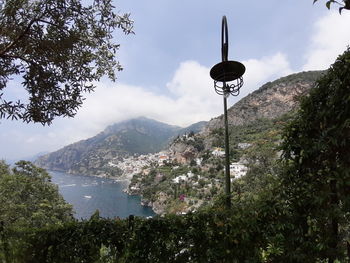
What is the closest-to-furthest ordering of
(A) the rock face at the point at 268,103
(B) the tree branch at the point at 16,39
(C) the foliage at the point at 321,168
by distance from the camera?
(C) the foliage at the point at 321,168 → (B) the tree branch at the point at 16,39 → (A) the rock face at the point at 268,103

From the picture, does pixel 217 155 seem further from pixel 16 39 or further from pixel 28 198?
pixel 16 39

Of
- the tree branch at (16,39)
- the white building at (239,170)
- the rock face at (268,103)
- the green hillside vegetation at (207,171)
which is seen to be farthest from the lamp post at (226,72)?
the rock face at (268,103)

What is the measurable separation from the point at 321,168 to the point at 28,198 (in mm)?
24227

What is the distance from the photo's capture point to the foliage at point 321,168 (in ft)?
6.81

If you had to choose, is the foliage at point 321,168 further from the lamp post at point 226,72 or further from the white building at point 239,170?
the white building at point 239,170

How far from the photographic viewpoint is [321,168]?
2217 mm

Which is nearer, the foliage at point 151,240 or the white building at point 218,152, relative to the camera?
the foliage at point 151,240

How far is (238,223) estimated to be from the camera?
2.48 metres

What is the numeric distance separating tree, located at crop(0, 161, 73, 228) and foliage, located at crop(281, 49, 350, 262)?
633 inches

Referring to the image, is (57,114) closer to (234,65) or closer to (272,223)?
(234,65)

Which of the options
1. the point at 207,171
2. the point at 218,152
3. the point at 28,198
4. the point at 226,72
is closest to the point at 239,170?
the point at 207,171

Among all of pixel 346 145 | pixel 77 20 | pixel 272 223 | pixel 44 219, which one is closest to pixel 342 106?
pixel 346 145

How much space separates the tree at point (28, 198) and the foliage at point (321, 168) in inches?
633

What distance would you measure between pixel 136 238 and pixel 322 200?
84.7 inches
